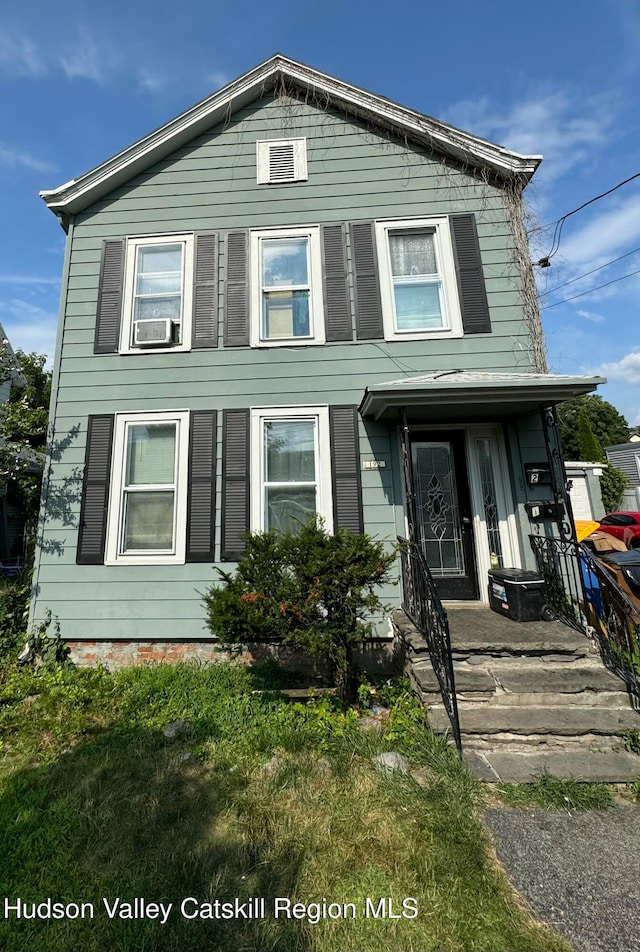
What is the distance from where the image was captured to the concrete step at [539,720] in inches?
127

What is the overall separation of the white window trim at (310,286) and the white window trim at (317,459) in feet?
3.04

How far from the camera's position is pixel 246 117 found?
6.18 metres

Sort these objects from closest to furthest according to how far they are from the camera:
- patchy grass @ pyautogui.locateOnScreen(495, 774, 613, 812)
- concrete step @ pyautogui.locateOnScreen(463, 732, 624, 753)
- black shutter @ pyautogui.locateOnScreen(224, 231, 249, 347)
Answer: patchy grass @ pyautogui.locateOnScreen(495, 774, 613, 812), concrete step @ pyautogui.locateOnScreen(463, 732, 624, 753), black shutter @ pyautogui.locateOnScreen(224, 231, 249, 347)

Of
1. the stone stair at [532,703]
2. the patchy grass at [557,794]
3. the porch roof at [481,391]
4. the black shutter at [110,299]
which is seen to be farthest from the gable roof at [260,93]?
the patchy grass at [557,794]

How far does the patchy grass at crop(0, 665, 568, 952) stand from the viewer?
1911 mm

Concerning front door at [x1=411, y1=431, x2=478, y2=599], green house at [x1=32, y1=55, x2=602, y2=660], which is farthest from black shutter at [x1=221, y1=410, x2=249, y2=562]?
front door at [x1=411, y1=431, x2=478, y2=599]

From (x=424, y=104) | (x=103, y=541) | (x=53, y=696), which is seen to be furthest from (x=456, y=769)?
(x=424, y=104)

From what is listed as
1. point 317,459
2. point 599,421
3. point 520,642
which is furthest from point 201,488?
point 599,421

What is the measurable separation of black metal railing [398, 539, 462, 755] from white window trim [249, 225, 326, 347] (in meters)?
3.10

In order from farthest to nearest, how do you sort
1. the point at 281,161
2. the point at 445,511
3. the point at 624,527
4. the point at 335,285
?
the point at 624,527 → the point at 281,161 → the point at 335,285 → the point at 445,511

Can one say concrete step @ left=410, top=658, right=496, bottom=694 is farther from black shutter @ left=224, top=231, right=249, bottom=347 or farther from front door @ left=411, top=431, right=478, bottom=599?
black shutter @ left=224, top=231, right=249, bottom=347

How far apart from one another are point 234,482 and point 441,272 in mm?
4011

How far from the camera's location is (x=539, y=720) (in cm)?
328

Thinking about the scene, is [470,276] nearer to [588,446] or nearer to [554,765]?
[554,765]
